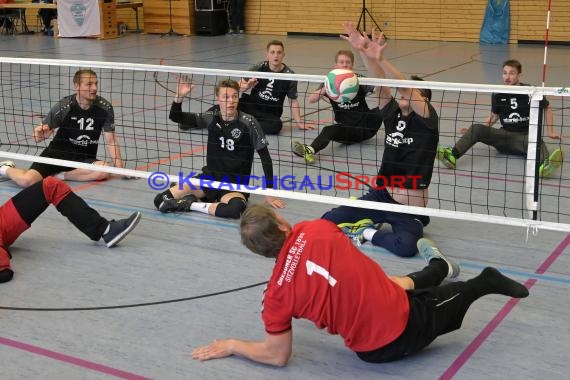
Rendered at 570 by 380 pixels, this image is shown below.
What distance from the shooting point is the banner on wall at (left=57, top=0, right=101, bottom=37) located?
1772 centimetres

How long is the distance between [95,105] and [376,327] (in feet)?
12.9

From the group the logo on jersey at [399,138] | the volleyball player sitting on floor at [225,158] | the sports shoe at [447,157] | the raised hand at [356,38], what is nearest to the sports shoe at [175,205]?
the volleyball player sitting on floor at [225,158]

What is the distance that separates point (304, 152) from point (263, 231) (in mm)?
3957

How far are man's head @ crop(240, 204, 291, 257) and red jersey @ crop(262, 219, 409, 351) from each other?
4 centimetres

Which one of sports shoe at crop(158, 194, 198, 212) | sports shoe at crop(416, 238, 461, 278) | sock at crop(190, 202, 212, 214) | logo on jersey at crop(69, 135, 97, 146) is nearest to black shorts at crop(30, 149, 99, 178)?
logo on jersey at crop(69, 135, 97, 146)

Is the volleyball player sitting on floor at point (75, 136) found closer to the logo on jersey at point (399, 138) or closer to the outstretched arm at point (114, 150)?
the outstretched arm at point (114, 150)

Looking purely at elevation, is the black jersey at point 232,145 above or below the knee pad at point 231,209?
above

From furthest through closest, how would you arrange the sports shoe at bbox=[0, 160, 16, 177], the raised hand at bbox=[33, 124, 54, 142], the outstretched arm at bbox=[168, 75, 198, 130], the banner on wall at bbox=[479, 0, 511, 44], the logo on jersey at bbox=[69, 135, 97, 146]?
1. the banner on wall at bbox=[479, 0, 511, 44]
2. the sports shoe at bbox=[0, 160, 16, 177]
3. the logo on jersey at bbox=[69, 135, 97, 146]
4. the raised hand at bbox=[33, 124, 54, 142]
5. the outstretched arm at bbox=[168, 75, 198, 130]

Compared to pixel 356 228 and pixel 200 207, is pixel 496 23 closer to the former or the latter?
pixel 200 207

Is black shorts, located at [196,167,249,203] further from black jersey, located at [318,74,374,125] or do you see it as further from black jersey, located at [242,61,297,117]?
black jersey, located at [242,61,297,117]

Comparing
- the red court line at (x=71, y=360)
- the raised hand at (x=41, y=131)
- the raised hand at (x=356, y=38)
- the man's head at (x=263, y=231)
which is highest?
the raised hand at (x=356, y=38)

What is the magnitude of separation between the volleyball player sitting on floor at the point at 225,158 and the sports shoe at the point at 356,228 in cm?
76

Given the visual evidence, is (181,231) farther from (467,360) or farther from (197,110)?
(197,110)

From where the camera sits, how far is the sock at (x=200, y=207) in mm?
5680
